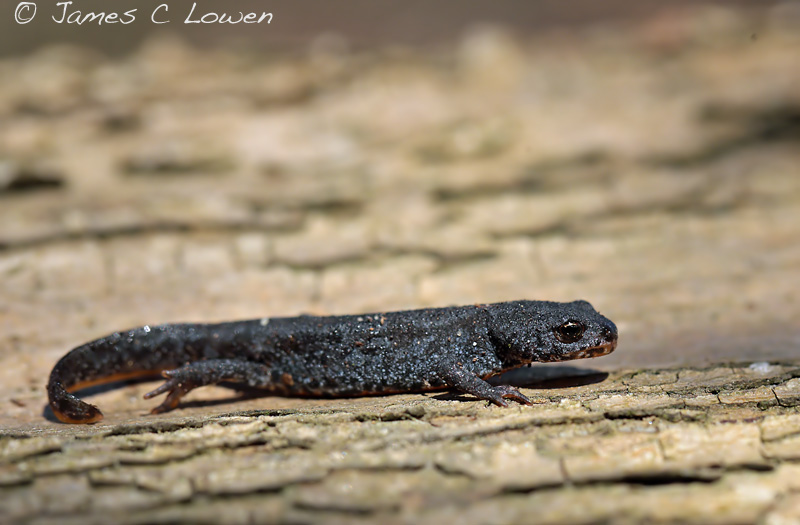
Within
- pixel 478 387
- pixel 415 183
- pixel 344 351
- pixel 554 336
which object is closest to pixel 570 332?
pixel 554 336

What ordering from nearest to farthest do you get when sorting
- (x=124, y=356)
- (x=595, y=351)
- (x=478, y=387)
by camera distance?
(x=478, y=387), (x=595, y=351), (x=124, y=356)

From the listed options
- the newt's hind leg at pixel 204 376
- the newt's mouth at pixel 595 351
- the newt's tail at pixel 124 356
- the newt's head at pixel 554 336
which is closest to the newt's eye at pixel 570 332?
the newt's head at pixel 554 336

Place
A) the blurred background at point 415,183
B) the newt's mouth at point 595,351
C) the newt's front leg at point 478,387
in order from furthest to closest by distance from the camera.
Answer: the blurred background at point 415,183 < the newt's mouth at point 595,351 < the newt's front leg at point 478,387

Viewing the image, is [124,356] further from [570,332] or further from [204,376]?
[570,332]

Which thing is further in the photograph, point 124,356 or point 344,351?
point 124,356

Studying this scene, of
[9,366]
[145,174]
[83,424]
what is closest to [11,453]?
[83,424]

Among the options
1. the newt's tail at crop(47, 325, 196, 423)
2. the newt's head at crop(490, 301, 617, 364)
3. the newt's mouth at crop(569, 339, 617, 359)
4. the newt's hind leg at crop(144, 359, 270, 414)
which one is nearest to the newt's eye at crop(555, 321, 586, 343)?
the newt's head at crop(490, 301, 617, 364)

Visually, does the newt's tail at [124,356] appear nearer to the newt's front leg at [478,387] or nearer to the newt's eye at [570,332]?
the newt's front leg at [478,387]
